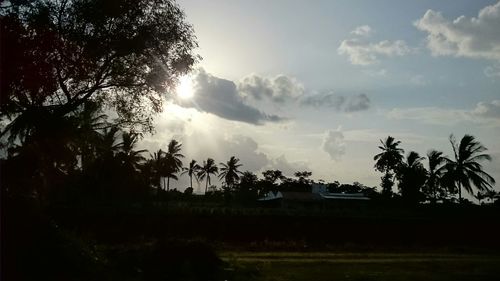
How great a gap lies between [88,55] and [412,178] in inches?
2407

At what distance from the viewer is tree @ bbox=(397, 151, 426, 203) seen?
233ft

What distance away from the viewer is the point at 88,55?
17188 millimetres

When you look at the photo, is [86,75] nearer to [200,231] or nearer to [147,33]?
[147,33]

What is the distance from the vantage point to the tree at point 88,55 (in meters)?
15.1

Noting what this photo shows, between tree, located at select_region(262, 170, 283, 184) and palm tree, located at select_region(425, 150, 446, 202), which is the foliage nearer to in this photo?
palm tree, located at select_region(425, 150, 446, 202)

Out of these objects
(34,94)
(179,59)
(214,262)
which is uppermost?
(179,59)

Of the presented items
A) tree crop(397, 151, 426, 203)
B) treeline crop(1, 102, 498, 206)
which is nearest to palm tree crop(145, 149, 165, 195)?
treeline crop(1, 102, 498, 206)

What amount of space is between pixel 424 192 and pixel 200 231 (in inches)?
1605

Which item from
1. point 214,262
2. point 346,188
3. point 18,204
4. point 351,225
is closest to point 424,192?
point 351,225

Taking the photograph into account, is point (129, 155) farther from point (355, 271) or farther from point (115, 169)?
point (355, 271)

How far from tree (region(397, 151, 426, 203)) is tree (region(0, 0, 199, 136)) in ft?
187

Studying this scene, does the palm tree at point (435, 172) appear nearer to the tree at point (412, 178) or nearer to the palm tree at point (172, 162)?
the tree at point (412, 178)

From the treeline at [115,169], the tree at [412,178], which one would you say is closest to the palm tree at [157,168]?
the treeline at [115,169]

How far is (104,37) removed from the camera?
17312 mm
